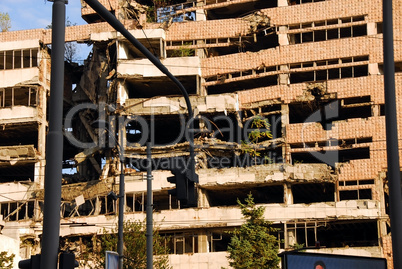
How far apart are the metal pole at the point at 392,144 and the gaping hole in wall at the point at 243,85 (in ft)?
151

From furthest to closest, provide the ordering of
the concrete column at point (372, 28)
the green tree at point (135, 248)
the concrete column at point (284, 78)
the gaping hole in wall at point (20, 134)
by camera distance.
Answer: the gaping hole in wall at point (20, 134), the concrete column at point (284, 78), the concrete column at point (372, 28), the green tree at point (135, 248)

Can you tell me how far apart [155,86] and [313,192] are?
1646cm

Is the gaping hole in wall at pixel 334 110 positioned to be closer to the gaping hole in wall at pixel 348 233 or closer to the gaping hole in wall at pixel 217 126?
the gaping hole in wall at pixel 217 126

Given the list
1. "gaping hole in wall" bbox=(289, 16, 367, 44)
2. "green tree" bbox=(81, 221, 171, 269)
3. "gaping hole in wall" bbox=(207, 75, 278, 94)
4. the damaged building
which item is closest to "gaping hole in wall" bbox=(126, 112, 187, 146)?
the damaged building

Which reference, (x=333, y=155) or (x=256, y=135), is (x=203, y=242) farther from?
(x=333, y=155)

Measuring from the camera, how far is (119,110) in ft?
192

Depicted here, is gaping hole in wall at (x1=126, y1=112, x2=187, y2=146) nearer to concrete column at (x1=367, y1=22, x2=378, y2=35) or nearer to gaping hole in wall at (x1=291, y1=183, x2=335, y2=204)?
gaping hole in wall at (x1=291, y1=183, x2=335, y2=204)

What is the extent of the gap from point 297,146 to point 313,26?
397 inches

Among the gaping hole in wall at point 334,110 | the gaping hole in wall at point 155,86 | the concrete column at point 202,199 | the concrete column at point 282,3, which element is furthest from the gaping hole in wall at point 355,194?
the concrete column at point 282,3

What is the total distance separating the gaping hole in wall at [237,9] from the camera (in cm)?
6382

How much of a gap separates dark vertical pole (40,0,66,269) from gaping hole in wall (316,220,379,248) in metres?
42.3

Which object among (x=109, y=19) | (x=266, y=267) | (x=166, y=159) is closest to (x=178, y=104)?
(x=166, y=159)

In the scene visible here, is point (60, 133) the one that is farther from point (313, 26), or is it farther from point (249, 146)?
point (313, 26)

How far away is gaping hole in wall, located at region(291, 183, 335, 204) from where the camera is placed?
181 feet
